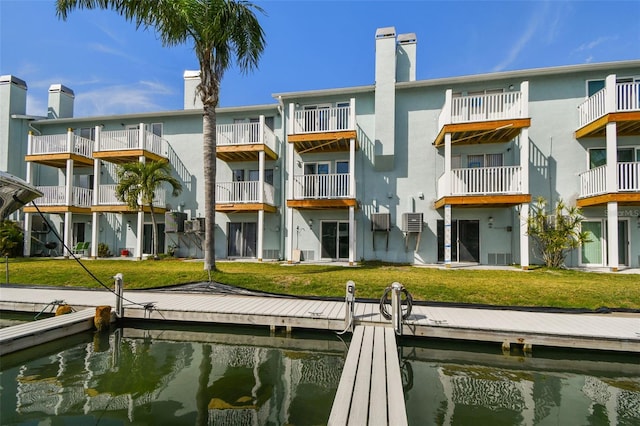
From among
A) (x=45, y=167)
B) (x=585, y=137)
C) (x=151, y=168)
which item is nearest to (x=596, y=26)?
(x=585, y=137)

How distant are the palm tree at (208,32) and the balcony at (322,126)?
3666 mm

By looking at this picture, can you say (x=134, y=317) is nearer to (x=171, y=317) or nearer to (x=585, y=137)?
(x=171, y=317)

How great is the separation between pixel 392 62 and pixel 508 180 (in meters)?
7.43

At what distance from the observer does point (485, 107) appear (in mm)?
13055

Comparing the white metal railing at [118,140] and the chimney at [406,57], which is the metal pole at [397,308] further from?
the white metal railing at [118,140]

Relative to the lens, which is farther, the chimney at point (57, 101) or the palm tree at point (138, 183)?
the chimney at point (57, 101)

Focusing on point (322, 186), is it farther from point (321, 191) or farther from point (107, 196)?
point (107, 196)

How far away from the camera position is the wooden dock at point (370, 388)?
327 cm

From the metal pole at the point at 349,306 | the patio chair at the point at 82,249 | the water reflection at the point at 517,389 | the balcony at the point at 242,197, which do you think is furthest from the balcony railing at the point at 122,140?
the water reflection at the point at 517,389

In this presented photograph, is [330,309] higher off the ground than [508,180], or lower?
lower

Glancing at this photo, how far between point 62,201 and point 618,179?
25543 millimetres

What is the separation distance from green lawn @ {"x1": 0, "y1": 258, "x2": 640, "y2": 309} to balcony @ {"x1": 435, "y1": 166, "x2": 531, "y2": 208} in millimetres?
2794

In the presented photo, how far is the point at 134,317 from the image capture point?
7.24 metres

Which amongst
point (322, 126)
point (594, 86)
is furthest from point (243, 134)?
point (594, 86)
